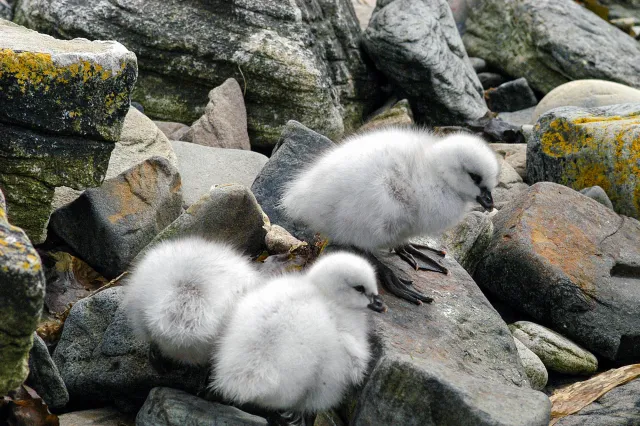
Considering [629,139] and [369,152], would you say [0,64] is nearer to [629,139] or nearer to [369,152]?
[369,152]

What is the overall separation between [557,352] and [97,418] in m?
3.09

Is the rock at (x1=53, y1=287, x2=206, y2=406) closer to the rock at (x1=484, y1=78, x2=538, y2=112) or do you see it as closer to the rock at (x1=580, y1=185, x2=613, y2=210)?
the rock at (x1=580, y1=185, x2=613, y2=210)

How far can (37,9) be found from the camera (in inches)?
353

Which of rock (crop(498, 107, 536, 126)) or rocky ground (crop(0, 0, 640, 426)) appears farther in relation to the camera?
rock (crop(498, 107, 536, 126))

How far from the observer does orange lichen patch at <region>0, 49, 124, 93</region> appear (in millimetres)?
5129

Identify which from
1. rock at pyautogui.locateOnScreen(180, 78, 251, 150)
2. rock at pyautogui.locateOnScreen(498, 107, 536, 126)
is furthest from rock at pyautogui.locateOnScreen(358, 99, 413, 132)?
rock at pyautogui.locateOnScreen(498, 107, 536, 126)

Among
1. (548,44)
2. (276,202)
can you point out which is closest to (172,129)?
(276,202)

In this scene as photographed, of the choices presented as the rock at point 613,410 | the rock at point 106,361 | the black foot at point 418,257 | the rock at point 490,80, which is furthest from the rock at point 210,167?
the rock at point 490,80

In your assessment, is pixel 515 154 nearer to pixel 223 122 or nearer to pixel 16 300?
pixel 223 122

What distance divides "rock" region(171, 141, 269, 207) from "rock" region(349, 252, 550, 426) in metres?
2.07

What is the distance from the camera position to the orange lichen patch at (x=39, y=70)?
5.13 metres

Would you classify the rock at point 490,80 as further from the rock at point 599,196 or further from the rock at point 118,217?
the rock at point 118,217

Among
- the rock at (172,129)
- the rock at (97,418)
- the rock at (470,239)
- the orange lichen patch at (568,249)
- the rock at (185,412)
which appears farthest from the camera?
the rock at (172,129)

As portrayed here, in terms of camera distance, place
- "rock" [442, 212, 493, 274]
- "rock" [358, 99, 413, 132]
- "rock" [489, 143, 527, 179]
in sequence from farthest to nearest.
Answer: "rock" [358, 99, 413, 132] → "rock" [489, 143, 527, 179] → "rock" [442, 212, 493, 274]
